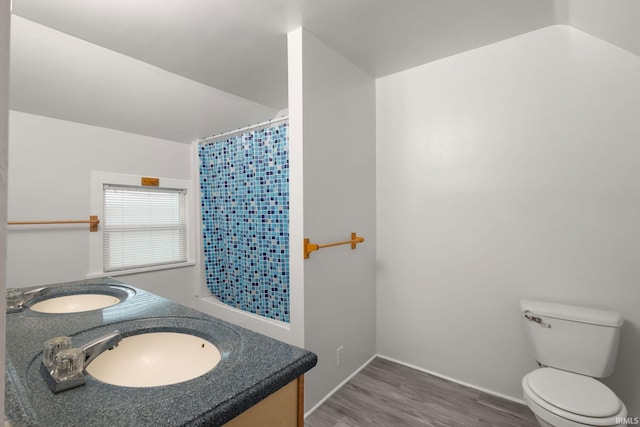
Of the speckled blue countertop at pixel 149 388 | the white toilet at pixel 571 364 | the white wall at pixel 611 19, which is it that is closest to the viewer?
the speckled blue countertop at pixel 149 388

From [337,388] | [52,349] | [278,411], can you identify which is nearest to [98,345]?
[52,349]

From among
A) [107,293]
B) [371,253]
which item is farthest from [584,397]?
[107,293]

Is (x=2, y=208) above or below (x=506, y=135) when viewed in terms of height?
below

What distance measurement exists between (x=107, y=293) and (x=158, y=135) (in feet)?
5.32

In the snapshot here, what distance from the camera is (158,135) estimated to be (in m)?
2.63

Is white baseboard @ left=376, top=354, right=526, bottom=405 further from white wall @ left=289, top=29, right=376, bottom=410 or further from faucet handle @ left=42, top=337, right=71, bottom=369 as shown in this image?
faucet handle @ left=42, top=337, right=71, bottom=369

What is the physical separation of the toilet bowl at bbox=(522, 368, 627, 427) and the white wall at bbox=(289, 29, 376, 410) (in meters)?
1.09

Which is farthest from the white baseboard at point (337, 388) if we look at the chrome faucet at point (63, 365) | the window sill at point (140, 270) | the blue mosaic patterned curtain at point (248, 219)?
the window sill at point (140, 270)

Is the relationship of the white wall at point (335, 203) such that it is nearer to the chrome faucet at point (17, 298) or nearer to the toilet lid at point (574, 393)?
the toilet lid at point (574, 393)

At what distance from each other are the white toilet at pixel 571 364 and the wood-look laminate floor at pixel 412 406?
429 mm

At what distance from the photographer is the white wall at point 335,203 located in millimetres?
1842

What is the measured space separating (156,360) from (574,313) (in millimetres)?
1994

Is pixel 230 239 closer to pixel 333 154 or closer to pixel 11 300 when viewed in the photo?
pixel 333 154

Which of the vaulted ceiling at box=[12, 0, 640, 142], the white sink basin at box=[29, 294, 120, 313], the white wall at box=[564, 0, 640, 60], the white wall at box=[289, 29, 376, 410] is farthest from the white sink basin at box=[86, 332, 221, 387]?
the white wall at box=[564, 0, 640, 60]
